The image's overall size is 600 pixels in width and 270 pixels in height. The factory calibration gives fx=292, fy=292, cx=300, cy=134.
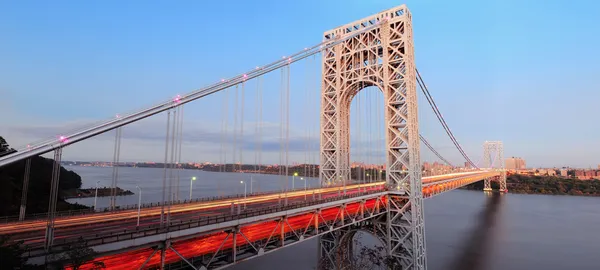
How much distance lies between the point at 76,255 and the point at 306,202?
12201 millimetres

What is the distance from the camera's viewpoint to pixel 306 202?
1875 centimetres

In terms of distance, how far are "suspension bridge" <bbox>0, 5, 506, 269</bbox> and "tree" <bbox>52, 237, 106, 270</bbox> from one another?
0.98 ft

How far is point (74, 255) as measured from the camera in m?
8.93

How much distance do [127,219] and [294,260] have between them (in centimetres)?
2654

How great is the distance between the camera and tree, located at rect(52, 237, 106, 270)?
888 cm

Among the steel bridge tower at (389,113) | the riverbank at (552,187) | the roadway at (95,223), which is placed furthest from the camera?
the riverbank at (552,187)

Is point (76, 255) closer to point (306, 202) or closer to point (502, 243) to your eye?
point (306, 202)

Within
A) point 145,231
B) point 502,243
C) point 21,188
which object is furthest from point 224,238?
point 502,243

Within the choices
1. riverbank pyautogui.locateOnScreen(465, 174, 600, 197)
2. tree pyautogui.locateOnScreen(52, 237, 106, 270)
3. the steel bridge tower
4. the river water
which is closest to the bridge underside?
tree pyautogui.locateOnScreen(52, 237, 106, 270)

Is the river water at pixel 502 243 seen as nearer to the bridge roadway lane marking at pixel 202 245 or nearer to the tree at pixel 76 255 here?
the bridge roadway lane marking at pixel 202 245

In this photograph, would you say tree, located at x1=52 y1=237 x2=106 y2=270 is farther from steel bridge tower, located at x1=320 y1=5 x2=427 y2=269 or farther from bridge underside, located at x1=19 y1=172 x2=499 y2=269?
steel bridge tower, located at x1=320 y1=5 x2=427 y2=269

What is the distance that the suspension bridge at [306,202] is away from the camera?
1202 centimetres

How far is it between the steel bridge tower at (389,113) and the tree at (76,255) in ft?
72.4

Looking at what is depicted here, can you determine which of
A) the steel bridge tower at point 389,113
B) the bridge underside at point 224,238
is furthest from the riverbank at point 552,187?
the bridge underside at point 224,238
